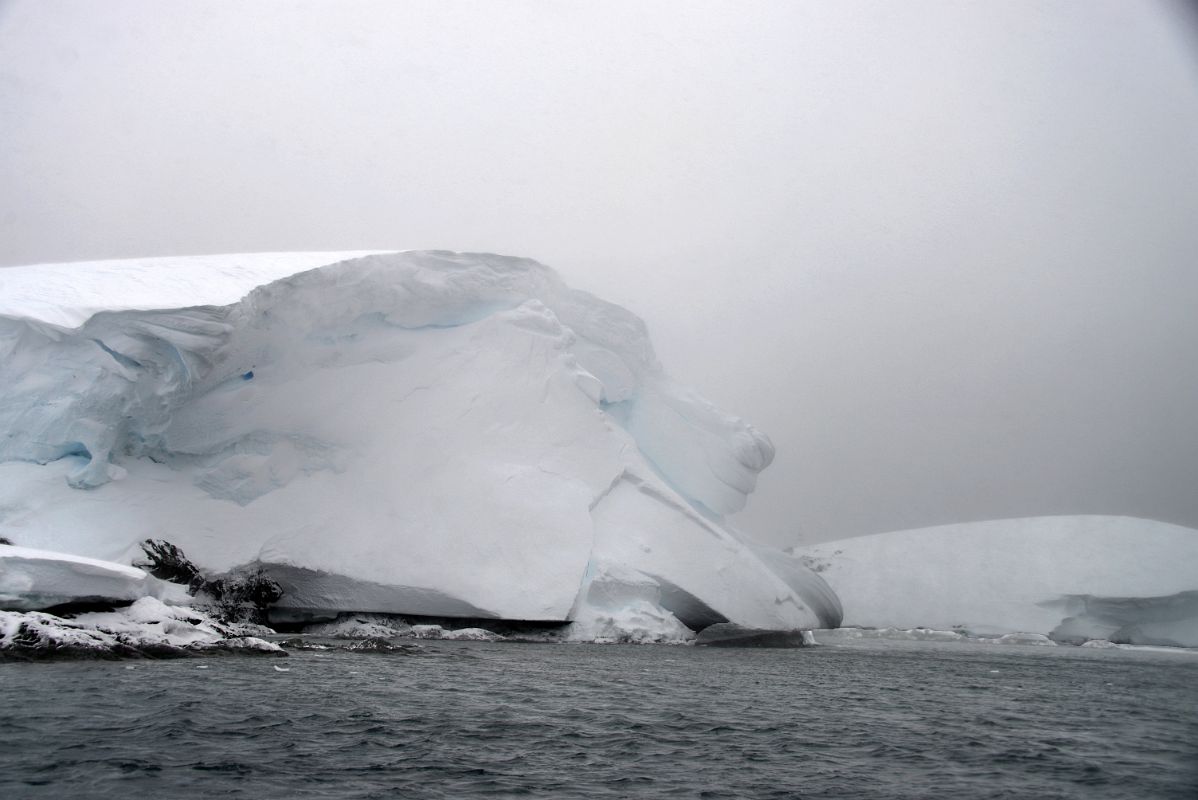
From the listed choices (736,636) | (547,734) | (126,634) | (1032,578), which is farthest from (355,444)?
(1032,578)

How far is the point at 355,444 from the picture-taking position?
14.8m

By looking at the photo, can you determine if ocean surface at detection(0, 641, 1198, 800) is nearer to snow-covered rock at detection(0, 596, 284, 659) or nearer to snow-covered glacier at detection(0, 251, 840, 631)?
snow-covered rock at detection(0, 596, 284, 659)

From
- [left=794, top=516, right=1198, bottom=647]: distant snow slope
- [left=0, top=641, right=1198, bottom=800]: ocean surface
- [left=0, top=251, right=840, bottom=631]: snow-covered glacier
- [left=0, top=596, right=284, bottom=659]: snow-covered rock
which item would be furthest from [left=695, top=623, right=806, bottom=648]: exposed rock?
[left=794, top=516, right=1198, bottom=647]: distant snow slope

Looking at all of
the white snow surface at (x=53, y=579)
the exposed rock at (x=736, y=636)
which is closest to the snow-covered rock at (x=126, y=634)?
the white snow surface at (x=53, y=579)

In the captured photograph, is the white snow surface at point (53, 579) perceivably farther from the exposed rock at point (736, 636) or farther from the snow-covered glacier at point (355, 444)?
the exposed rock at point (736, 636)

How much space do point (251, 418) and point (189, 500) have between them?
1522 millimetres

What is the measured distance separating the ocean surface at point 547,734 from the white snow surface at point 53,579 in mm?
1138

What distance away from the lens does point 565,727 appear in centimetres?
672

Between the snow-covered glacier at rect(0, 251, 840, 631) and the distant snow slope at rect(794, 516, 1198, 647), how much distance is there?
34.4 ft

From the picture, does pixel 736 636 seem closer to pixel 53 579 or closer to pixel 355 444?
pixel 355 444

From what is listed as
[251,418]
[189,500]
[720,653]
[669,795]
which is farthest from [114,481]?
[669,795]

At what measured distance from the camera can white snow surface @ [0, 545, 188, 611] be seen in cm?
876

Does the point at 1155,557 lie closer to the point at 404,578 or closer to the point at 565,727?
the point at 404,578

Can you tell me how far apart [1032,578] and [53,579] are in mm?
23421
